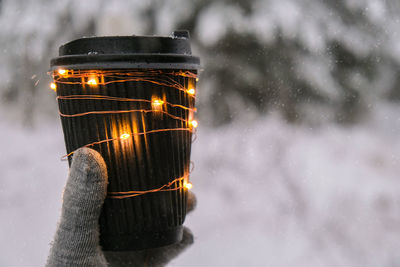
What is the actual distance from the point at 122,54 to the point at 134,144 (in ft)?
0.46

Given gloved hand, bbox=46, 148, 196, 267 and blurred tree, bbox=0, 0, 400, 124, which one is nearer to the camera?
gloved hand, bbox=46, 148, 196, 267

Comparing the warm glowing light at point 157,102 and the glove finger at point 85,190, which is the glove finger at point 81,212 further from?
the warm glowing light at point 157,102

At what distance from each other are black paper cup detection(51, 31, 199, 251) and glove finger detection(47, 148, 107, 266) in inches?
1.1

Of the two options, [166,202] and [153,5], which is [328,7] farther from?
[166,202]

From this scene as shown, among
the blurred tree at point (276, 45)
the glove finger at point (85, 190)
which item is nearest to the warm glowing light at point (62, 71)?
the glove finger at point (85, 190)

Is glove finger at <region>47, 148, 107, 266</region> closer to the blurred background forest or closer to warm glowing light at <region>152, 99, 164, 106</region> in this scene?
warm glowing light at <region>152, 99, 164, 106</region>

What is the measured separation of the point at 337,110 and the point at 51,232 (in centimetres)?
75

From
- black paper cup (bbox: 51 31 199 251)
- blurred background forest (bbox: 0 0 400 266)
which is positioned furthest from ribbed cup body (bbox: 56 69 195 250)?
blurred background forest (bbox: 0 0 400 266)

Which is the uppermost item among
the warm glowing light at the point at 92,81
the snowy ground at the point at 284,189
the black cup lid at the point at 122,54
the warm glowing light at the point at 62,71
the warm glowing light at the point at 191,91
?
the black cup lid at the point at 122,54

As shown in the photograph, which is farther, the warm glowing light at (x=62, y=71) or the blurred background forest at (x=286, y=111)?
the blurred background forest at (x=286, y=111)

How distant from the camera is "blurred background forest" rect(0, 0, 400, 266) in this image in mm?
943

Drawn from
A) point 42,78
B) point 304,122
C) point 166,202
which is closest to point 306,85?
point 304,122

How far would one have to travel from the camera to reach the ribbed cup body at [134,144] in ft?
2.10

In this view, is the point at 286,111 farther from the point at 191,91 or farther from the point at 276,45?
the point at 191,91
